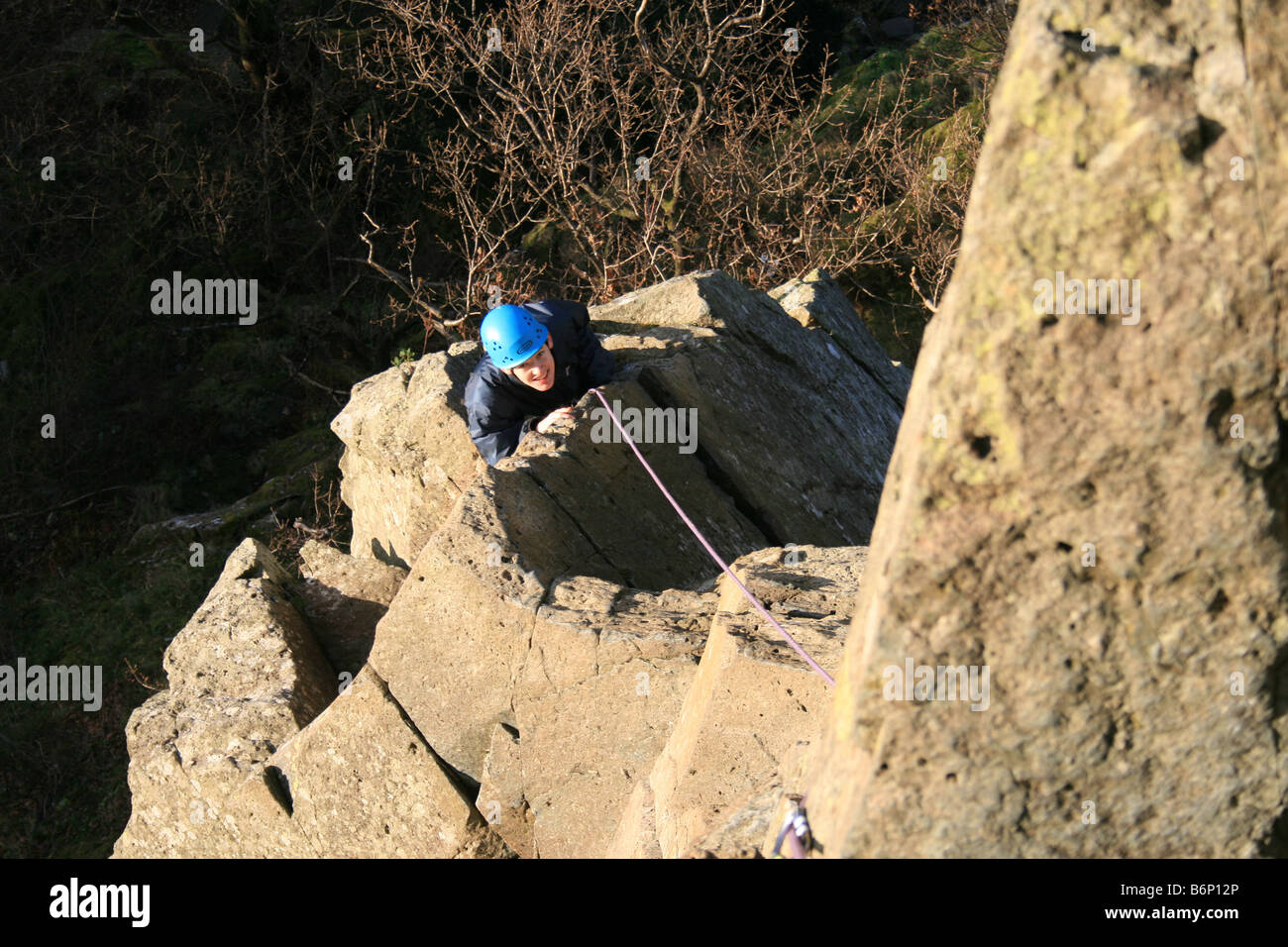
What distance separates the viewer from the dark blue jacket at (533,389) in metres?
5.70

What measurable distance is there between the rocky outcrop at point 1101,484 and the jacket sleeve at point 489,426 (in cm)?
336

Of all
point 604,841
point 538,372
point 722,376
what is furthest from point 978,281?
point 722,376

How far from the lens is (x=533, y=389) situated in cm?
579

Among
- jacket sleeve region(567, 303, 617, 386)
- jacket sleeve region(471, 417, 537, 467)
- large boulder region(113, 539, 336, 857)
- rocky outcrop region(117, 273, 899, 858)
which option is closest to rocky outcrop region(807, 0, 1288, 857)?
rocky outcrop region(117, 273, 899, 858)

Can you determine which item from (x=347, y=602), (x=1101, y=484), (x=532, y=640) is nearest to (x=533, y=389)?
(x=532, y=640)

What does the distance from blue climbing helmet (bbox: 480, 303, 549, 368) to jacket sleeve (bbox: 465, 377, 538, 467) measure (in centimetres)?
23

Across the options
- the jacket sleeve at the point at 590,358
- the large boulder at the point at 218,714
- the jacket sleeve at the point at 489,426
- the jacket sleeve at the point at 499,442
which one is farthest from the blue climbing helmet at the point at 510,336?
the large boulder at the point at 218,714

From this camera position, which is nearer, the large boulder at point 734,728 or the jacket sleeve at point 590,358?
the large boulder at point 734,728

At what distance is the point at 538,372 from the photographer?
565 cm

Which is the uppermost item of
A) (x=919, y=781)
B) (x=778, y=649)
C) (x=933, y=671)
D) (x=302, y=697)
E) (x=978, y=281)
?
(x=978, y=281)

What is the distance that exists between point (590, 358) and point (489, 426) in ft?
2.41

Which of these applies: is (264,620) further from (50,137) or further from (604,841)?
(50,137)

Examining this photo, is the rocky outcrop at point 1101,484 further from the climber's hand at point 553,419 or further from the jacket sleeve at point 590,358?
the jacket sleeve at point 590,358

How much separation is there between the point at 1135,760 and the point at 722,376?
4.36 m
